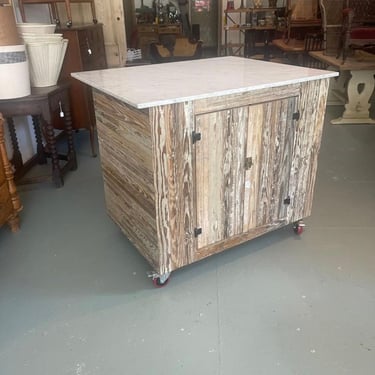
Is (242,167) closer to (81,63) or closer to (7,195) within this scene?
(7,195)

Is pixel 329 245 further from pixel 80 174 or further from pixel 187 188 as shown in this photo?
pixel 80 174

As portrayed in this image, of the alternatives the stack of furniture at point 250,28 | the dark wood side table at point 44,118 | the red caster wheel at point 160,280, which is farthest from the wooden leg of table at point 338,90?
the red caster wheel at point 160,280

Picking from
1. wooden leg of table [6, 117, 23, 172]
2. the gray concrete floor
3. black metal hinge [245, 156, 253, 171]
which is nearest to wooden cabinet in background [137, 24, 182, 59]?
wooden leg of table [6, 117, 23, 172]

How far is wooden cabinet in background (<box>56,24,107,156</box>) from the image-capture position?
10.1 ft

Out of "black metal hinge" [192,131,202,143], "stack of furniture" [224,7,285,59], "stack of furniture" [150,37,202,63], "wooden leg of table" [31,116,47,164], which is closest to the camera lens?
"black metal hinge" [192,131,202,143]

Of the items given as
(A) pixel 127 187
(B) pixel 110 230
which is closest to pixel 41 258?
(B) pixel 110 230

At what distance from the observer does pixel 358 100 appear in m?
4.06

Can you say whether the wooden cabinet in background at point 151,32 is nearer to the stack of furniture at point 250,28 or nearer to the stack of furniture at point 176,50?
the stack of furniture at point 176,50

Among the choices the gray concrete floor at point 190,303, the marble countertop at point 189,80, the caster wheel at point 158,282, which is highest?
the marble countertop at point 189,80

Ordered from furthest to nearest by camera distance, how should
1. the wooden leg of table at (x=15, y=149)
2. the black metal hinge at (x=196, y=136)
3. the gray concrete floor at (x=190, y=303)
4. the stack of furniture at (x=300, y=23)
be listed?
the stack of furniture at (x=300, y=23) → the wooden leg of table at (x=15, y=149) → the black metal hinge at (x=196, y=136) → the gray concrete floor at (x=190, y=303)

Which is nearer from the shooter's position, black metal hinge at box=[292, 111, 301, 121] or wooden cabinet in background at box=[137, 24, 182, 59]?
black metal hinge at box=[292, 111, 301, 121]

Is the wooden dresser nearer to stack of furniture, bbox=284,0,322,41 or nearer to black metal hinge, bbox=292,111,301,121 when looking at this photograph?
black metal hinge, bbox=292,111,301,121

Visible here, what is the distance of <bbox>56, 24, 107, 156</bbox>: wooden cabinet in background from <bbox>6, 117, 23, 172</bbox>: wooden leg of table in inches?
23.0

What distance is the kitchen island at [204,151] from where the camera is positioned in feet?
4.79
